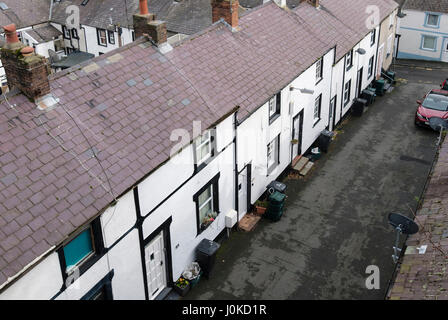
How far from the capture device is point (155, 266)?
16.4m

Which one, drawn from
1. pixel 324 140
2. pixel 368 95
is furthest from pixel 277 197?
pixel 368 95

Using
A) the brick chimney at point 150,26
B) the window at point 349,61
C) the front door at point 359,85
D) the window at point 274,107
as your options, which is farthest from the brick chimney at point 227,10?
Result: the front door at point 359,85

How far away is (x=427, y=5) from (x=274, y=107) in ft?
92.0

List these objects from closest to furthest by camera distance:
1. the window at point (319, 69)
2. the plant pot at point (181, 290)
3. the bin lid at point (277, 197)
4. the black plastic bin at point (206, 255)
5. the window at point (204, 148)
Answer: the window at point (204, 148)
the plant pot at point (181, 290)
the black plastic bin at point (206, 255)
the bin lid at point (277, 197)
the window at point (319, 69)

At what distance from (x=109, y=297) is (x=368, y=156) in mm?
17917

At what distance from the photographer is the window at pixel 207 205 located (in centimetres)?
1798

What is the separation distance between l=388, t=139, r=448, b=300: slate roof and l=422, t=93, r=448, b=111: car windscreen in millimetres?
15416

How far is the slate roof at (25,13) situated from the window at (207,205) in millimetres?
33395

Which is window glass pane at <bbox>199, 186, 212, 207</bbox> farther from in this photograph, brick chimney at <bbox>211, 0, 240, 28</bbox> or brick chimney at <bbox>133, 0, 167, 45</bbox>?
brick chimney at <bbox>211, 0, 240, 28</bbox>

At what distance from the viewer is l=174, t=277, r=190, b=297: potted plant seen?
17.2 metres

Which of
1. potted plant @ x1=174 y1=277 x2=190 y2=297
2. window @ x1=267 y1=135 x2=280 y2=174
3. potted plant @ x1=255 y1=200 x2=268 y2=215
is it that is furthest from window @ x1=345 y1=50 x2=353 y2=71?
potted plant @ x1=174 y1=277 x2=190 y2=297

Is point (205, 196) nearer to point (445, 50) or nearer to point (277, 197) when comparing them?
point (277, 197)

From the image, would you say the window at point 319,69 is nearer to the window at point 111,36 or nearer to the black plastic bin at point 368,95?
the black plastic bin at point 368,95

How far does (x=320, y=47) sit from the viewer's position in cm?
2541
